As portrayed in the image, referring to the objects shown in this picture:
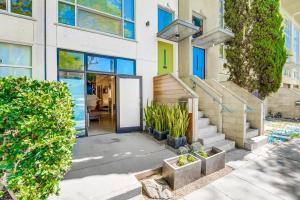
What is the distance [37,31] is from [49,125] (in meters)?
4.21

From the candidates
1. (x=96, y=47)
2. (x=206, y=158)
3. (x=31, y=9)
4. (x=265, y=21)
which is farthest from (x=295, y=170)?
(x=31, y=9)

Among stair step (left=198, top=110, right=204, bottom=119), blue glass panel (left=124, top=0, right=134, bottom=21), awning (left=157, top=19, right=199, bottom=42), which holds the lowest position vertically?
stair step (left=198, top=110, right=204, bottom=119)

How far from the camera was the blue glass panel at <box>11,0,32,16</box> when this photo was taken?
15.8 ft

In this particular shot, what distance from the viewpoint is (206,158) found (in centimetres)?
364

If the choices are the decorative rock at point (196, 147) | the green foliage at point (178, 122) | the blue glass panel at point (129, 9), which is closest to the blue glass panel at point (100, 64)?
the blue glass panel at point (129, 9)

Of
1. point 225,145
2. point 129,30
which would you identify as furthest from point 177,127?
point 129,30

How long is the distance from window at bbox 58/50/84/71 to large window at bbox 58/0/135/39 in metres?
0.98

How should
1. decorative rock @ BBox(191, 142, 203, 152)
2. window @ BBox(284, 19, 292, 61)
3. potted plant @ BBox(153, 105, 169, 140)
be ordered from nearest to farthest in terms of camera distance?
1. decorative rock @ BBox(191, 142, 203, 152)
2. potted plant @ BBox(153, 105, 169, 140)
3. window @ BBox(284, 19, 292, 61)

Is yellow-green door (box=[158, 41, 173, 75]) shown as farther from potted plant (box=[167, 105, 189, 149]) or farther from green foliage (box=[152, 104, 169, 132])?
potted plant (box=[167, 105, 189, 149])

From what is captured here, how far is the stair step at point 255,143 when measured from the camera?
522 centimetres

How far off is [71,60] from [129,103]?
250 cm

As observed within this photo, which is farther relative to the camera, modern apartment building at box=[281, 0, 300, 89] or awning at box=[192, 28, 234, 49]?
modern apartment building at box=[281, 0, 300, 89]

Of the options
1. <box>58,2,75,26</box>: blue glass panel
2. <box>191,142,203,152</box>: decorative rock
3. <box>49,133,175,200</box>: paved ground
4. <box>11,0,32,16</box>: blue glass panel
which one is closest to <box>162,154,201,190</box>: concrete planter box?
<box>49,133,175,200</box>: paved ground

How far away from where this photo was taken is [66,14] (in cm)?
550
